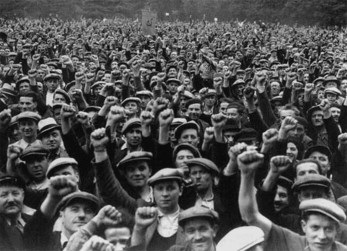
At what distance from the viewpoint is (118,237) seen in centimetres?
338

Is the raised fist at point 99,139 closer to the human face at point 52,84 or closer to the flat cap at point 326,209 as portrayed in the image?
the flat cap at point 326,209

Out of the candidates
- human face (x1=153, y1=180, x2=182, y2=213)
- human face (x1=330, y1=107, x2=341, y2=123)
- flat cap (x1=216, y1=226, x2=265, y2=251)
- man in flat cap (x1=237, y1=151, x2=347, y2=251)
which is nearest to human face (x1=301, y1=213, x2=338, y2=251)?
man in flat cap (x1=237, y1=151, x2=347, y2=251)

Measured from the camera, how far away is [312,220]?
130 inches

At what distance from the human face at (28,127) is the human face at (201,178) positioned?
6.96 feet

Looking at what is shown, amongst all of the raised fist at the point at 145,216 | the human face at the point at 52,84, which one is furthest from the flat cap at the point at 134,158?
the human face at the point at 52,84

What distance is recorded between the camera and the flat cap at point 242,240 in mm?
3020

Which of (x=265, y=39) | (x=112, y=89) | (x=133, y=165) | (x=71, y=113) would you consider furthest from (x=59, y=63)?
(x=265, y=39)

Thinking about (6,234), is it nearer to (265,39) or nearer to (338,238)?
(338,238)

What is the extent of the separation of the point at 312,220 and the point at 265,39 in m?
18.1

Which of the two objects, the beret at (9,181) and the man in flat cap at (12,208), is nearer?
the man in flat cap at (12,208)

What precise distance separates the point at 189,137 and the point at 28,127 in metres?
1.70

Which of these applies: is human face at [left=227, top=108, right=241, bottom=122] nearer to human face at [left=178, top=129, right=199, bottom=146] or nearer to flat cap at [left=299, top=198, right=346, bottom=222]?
human face at [left=178, top=129, right=199, bottom=146]

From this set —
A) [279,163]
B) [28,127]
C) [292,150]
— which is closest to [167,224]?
[279,163]

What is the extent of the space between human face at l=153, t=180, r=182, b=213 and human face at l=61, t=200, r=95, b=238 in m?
0.57
